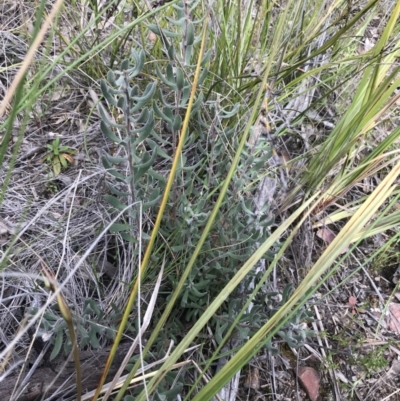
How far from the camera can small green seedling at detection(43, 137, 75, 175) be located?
1246 millimetres

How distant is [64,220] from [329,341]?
753mm

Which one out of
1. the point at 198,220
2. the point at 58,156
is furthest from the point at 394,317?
the point at 58,156

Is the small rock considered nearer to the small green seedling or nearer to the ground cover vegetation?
the ground cover vegetation

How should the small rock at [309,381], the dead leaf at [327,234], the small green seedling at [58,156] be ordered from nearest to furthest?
the small rock at [309,381] < the small green seedling at [58,156] < the dead leaf at [327,234]

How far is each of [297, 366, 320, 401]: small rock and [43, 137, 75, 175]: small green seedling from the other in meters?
0.82

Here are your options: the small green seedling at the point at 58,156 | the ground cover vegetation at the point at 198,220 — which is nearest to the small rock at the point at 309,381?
the ground cover vegetation at the point at 198,220

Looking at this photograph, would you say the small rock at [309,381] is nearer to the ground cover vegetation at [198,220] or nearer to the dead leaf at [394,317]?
the ground cover vegetation at [198,220]

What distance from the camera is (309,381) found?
1140mm

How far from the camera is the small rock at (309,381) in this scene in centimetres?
113

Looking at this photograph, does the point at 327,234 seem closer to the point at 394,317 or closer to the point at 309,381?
the point at 394,317

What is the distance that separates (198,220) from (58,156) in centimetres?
52

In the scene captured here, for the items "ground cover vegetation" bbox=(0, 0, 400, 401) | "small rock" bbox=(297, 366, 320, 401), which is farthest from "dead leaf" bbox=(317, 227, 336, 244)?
"small rock" bbox=(297, 366, 320, 401)

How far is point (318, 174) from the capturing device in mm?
1185

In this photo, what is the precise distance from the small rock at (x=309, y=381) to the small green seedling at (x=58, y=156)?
32.3 inches
